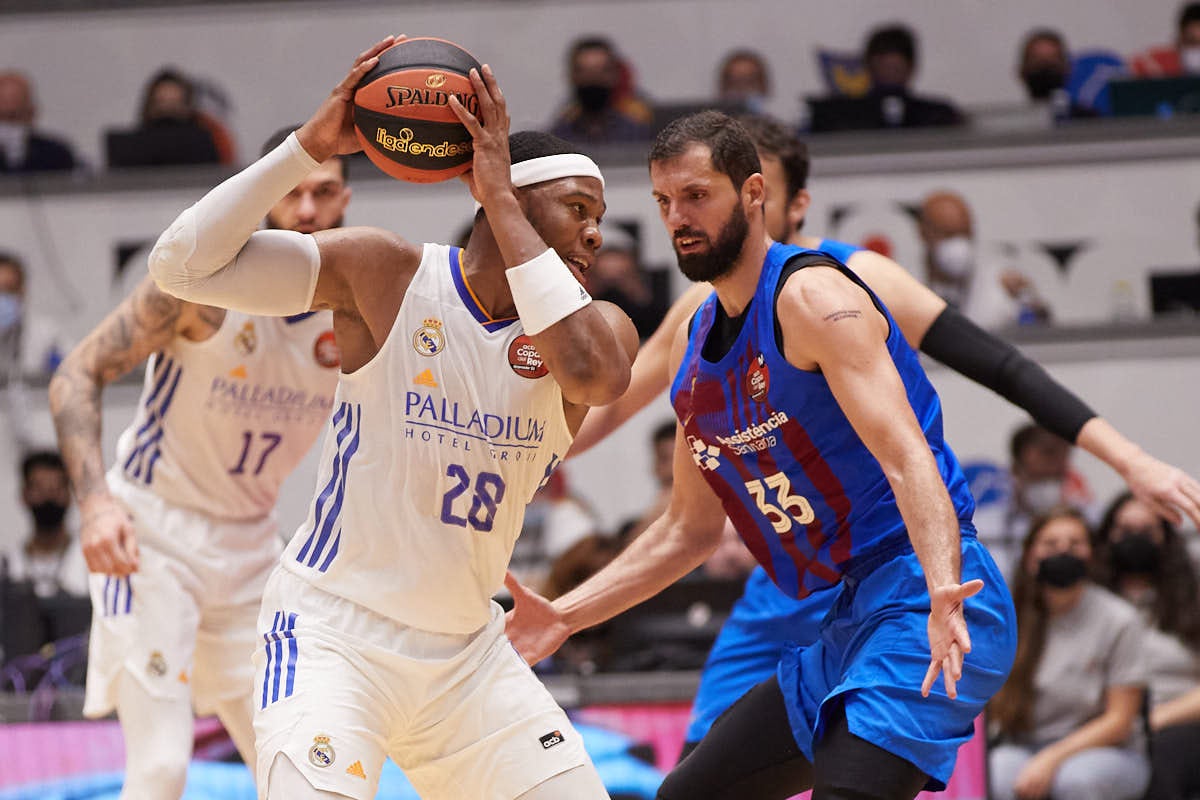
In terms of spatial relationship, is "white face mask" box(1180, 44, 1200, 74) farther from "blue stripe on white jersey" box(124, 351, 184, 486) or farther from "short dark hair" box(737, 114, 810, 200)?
"blue stripe on white jersey" box(124, 351, 184, 486)

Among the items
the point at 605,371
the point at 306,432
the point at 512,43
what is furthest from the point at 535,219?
the point at 512,43

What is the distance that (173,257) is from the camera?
343 centimetres

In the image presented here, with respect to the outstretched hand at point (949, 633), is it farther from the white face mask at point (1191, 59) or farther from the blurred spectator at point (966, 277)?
the white face mask at point (1191, 59)

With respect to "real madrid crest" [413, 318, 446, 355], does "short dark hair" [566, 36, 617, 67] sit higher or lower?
higher

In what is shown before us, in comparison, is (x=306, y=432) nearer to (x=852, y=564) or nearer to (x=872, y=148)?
(x=852, y=564)

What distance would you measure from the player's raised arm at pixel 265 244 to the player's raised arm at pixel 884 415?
3.33 feet

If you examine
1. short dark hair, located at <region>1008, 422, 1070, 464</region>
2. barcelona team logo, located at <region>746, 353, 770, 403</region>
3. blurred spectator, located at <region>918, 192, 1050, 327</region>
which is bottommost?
short dark hair, located at <region>1008, 422, 1070, 464</region>

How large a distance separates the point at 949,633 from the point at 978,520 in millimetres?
6134

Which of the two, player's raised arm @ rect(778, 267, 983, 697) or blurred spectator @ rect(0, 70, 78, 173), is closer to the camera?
player's raised arm @ rect(778, 267, 983, 697)

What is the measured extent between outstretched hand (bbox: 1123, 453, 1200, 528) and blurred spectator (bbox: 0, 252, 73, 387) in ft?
27.5

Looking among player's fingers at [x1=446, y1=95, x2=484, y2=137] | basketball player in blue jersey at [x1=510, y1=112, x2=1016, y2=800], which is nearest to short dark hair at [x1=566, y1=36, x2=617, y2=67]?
basketball player in blue jersey at [x1=510, y1=112, x2=1016, y2=800]

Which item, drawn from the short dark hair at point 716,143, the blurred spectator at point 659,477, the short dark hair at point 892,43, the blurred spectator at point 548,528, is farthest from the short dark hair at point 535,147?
the short dark hair at point 892,43

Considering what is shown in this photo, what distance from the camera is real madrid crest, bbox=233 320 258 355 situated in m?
5.06

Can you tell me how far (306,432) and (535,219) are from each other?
6.00 ft
